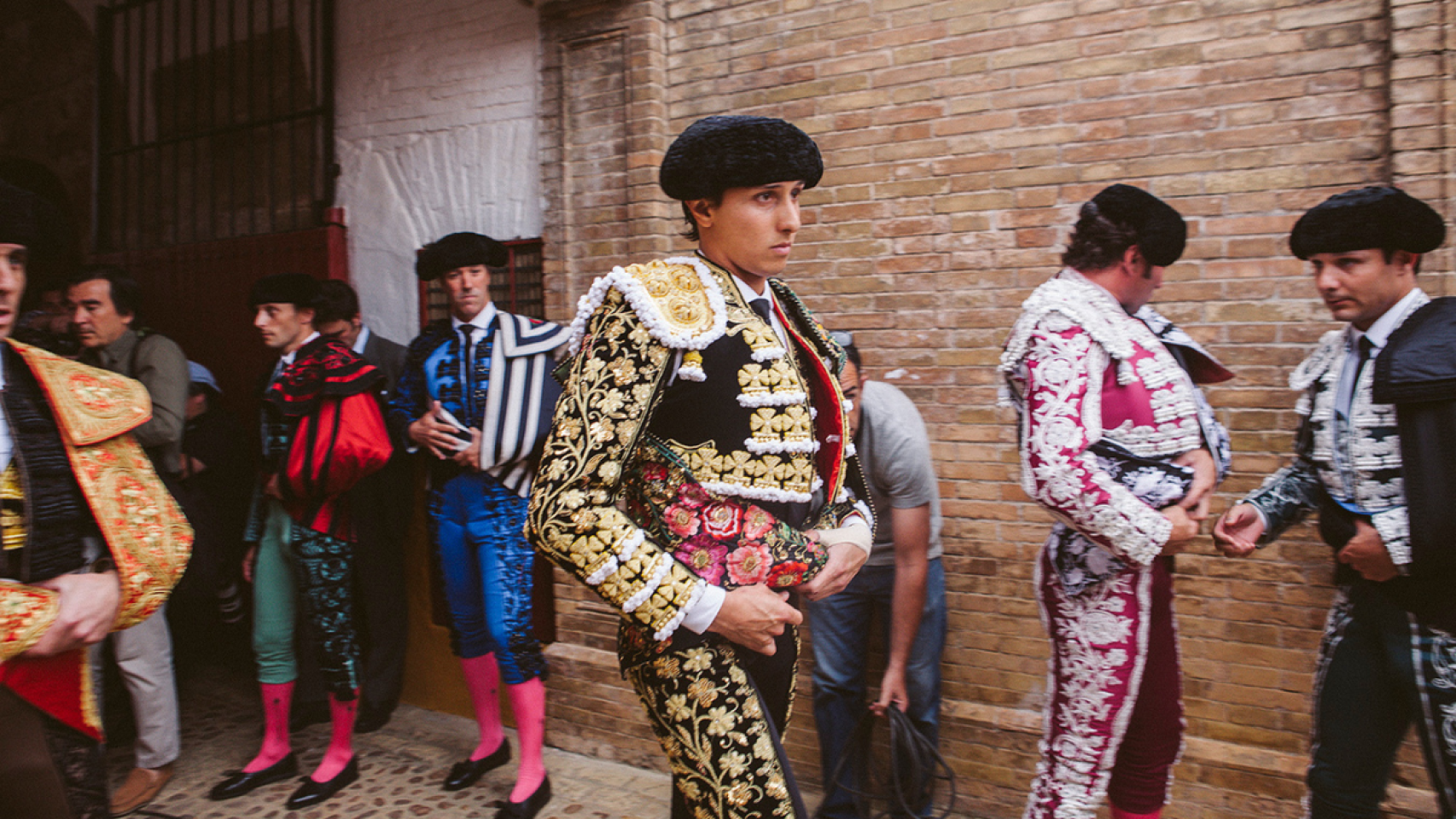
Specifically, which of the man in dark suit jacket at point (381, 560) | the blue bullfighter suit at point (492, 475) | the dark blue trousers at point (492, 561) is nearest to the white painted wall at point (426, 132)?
the man in dark suit jacket at point (381, 560)

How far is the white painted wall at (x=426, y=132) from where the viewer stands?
463 cm

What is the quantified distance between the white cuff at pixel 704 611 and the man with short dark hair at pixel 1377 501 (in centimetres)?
180

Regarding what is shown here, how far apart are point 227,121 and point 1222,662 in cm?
671

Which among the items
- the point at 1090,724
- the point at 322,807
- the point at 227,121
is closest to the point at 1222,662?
the point at 1090,724

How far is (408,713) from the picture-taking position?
4.89m

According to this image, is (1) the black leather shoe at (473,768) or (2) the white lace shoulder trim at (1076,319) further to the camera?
(1) the black leather shoe at (473,768)

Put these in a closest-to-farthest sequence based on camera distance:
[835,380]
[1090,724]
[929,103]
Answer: [835,380], [1090,724], [929,103]

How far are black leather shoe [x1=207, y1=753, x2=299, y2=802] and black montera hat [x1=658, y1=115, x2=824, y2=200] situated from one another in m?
3.80

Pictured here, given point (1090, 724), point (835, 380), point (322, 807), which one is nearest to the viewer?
point (835, 380)

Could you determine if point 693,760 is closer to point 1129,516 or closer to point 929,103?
point 1129,516

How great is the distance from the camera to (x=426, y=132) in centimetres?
496

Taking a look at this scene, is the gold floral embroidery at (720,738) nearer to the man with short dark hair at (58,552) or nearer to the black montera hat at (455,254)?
the man with short dark hair at (58,552)

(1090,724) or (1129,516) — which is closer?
(1129,516)

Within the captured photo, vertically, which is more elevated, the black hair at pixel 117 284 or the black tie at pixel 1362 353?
the black hair at pixel 117 284
